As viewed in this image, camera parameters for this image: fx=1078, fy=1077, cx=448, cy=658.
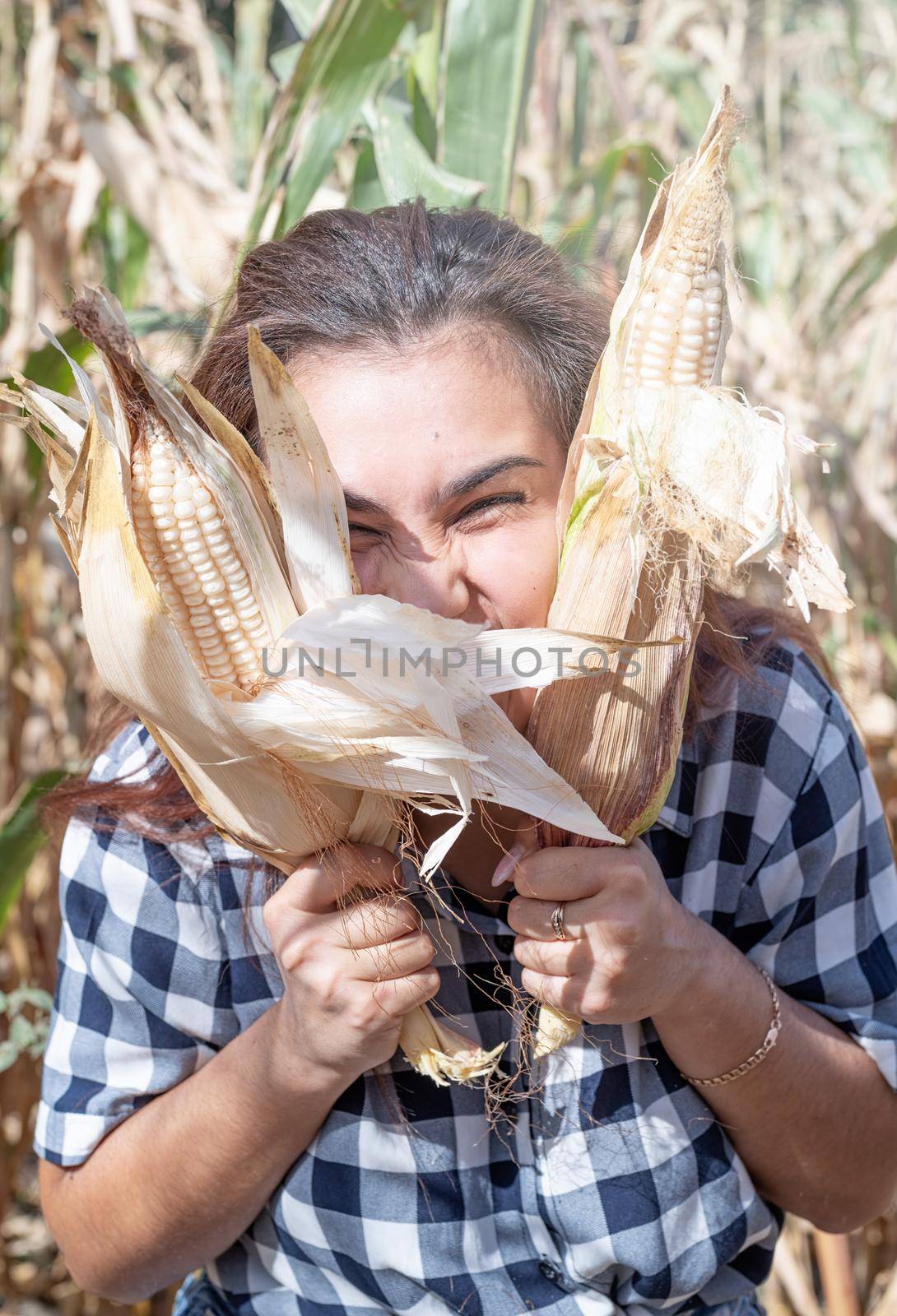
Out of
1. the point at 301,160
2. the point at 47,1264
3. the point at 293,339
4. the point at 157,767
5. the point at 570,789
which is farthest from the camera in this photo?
the point at 47,1264

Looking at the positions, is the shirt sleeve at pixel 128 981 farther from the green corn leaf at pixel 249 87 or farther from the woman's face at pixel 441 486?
the green corn leaf at pixel 249 87

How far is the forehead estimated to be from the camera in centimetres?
71

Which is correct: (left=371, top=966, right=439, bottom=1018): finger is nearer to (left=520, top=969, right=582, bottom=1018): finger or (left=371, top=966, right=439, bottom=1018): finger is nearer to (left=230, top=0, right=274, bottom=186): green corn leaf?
(left=520, top=969, right=582, bottom=1018): finger

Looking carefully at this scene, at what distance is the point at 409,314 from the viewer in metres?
0.77

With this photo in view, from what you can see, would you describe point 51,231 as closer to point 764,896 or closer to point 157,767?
point 157,767

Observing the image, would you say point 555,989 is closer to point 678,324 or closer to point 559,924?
point 559,924

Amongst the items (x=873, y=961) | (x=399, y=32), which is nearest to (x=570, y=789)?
(x=873, y=961)

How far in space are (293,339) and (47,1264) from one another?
6.04 feet

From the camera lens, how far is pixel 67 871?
0.92 meters

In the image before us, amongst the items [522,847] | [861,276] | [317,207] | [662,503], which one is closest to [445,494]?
[662,503]

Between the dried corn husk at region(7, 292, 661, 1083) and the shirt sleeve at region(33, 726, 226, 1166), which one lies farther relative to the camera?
the shirt sleeve at region(33, 726, 226, 1166)

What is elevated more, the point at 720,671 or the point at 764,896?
the point at 720,671

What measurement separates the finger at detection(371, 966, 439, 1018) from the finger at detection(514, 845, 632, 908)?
9 centimetres

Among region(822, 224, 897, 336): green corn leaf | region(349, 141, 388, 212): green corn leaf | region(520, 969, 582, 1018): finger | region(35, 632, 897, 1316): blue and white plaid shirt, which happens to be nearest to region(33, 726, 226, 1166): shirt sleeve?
region(35, 632, 897, 1316): blue and white plaid shirt
